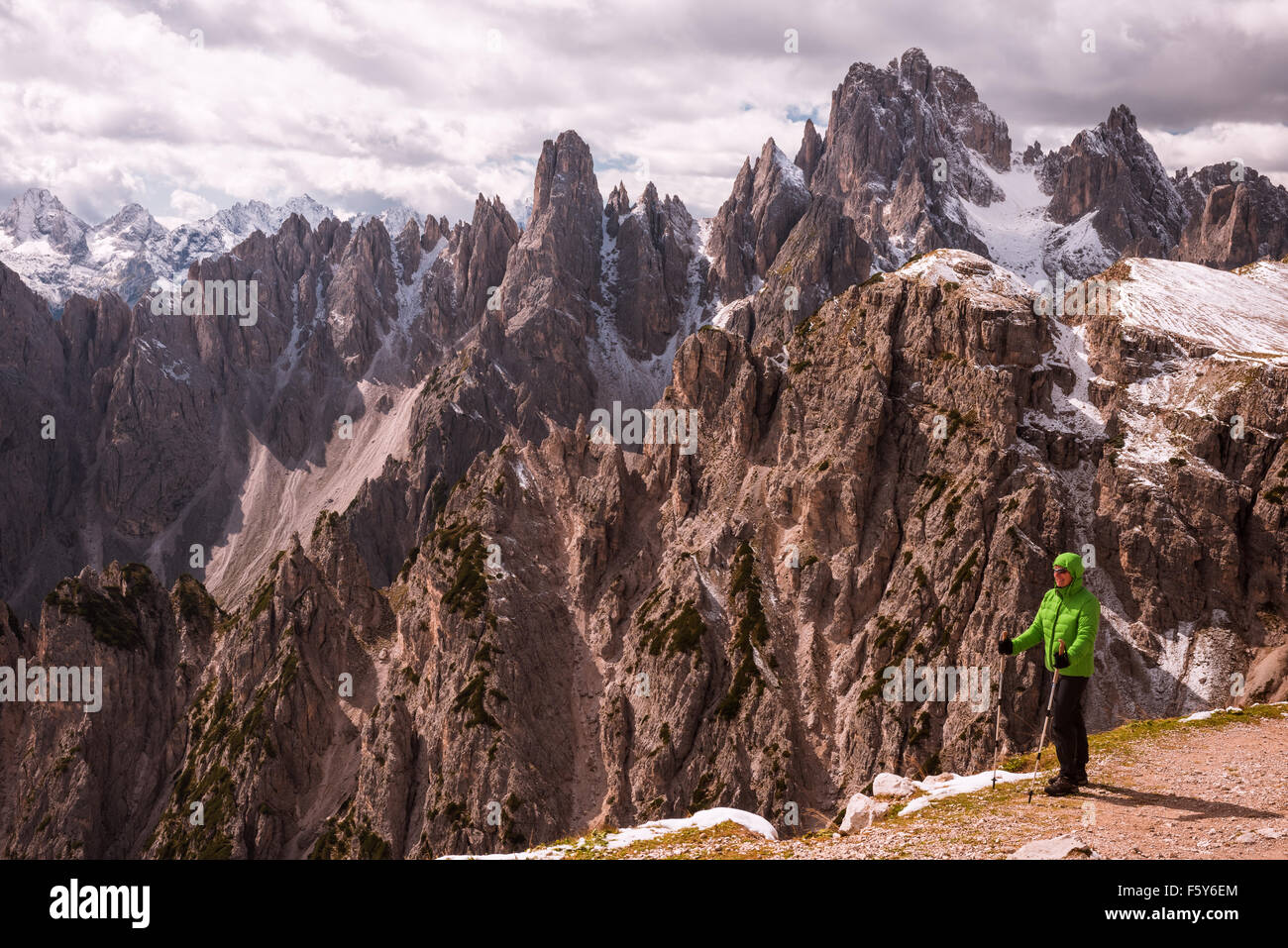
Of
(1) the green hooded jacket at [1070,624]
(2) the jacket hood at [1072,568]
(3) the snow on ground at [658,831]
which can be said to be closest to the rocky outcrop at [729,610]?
(3) the snow on ground at [658,831]

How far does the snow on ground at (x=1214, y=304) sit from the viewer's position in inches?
3846

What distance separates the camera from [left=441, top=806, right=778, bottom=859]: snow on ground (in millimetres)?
22312

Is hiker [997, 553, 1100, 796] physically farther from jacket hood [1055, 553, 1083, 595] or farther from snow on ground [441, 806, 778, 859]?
snow on ground [441, 806, 778, 859]

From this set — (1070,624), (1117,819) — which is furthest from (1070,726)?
(1117,819)

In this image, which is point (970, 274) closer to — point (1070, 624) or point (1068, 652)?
point (1070, 624)

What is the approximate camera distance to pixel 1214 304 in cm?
10481

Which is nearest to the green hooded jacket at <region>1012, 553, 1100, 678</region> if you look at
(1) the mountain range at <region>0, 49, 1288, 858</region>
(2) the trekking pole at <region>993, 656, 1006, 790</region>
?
(2) the trekking pole at <region>993, 656, 1006, 790</region>

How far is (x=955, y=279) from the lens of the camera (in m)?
110

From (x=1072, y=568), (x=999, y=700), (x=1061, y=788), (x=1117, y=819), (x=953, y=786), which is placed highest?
(x=1072, y=568)

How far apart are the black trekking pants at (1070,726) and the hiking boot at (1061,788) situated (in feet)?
0.66

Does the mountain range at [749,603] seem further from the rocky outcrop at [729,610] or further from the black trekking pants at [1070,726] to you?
the black trekking pants at [1070,726]

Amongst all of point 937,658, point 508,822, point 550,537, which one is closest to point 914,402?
point 937,658

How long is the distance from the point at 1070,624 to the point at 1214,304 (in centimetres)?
10521
